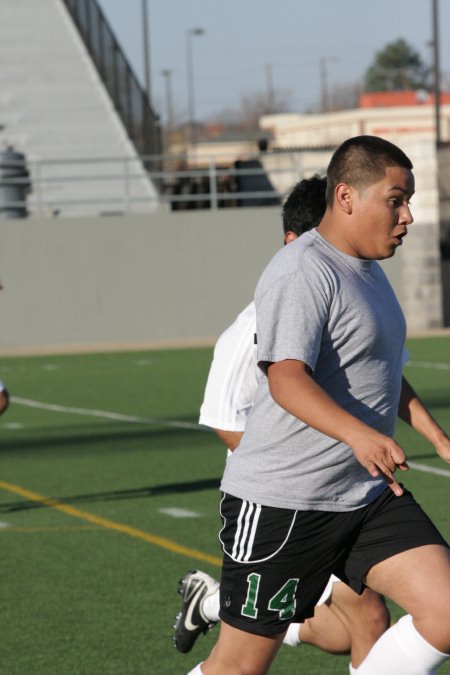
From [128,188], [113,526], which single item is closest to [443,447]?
[113,526]

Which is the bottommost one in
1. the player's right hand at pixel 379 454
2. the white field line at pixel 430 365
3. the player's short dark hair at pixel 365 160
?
the white field line at pixel 430 365

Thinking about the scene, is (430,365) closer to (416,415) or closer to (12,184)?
(12,184)

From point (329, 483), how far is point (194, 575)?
1907 millimetres

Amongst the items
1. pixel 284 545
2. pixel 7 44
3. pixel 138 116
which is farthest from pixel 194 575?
pixel 7 44

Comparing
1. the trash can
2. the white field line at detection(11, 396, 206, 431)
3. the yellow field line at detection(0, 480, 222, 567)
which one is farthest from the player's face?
the trash can

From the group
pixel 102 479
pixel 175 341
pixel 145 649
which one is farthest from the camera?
pixel 175 341

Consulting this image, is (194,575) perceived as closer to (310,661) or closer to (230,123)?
(310,661)

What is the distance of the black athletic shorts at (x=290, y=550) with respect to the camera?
469 cm

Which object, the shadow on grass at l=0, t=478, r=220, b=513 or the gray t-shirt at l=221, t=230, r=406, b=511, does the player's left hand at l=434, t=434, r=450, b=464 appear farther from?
the shadow on grass at l=0, t=478, r=220, b=513

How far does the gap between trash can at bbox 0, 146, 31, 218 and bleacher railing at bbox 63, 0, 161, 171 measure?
5.48m

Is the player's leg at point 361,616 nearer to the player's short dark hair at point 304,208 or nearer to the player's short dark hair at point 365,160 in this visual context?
the player's short dark hair at point 304,208

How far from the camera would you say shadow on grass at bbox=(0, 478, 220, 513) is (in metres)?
11.0

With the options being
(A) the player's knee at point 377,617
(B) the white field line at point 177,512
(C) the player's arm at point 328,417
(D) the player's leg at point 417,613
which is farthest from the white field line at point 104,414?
(C) the player's arm at point 328,417

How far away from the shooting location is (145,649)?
6883mm
